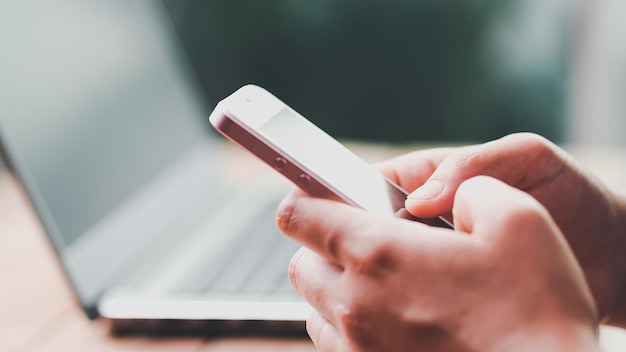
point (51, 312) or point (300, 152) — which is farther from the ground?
point (300, 152)

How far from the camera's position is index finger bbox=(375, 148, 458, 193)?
0.52 m

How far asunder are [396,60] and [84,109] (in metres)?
0.54

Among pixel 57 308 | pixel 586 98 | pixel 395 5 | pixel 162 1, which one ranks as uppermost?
pixel 162 1

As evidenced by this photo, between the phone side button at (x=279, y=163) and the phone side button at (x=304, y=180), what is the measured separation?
0.04 feet

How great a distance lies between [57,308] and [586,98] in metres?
0.80

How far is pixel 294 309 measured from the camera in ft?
1.77

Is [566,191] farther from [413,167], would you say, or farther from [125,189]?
[125,189]

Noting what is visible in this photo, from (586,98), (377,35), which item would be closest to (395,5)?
(377,35)

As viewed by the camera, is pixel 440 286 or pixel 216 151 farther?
pixel 216 151

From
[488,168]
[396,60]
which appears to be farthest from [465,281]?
[396,60]

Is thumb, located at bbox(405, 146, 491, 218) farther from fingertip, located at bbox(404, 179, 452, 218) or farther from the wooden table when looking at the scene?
the wooden table

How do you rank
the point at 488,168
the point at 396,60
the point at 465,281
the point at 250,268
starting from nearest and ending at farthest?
the point at 465,281 → the point at 488,168 → the point at 250,268 → the point at 396,60

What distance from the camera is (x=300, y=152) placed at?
0.41 meters

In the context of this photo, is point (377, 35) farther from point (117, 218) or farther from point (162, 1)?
point (117, 218)
